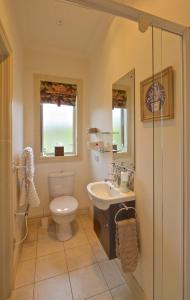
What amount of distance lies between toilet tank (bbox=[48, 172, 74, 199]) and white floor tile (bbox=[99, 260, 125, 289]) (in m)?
1.13

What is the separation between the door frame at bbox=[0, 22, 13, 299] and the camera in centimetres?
140

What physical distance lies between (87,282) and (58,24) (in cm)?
284

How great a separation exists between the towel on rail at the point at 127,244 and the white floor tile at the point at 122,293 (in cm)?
27

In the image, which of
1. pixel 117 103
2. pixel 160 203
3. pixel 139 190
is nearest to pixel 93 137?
pixel 117 103

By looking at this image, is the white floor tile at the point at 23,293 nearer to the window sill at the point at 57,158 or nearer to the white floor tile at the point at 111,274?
the white floor tile at the point at 111,274

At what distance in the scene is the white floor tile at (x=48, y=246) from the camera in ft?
6.55

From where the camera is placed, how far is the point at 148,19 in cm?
87

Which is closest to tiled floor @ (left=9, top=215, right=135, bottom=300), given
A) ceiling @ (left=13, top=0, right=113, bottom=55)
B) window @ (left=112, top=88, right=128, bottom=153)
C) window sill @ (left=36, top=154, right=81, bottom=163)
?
window sill @ (left=36, top=154, right=81, bottom=163)

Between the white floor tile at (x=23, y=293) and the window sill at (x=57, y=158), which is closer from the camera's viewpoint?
the white floor tile at (x=23, y=293)

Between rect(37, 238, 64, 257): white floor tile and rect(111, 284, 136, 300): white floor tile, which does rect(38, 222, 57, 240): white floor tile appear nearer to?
rect(37, 238, 64, 257): white floor tile

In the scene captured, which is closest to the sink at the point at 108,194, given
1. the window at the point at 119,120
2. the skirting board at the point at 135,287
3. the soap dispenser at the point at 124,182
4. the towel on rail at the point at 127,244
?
the soap dispenser at the point at 124,182

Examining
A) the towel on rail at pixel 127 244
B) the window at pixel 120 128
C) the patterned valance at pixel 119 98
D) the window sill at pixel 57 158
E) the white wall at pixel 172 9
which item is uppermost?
the white wall at pixel 172 9

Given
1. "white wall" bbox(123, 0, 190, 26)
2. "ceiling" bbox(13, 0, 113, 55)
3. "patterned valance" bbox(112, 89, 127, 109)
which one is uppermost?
"ceiling" bbox(13, 0, 113, 55)

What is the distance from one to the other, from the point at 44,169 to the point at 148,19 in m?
2.32
